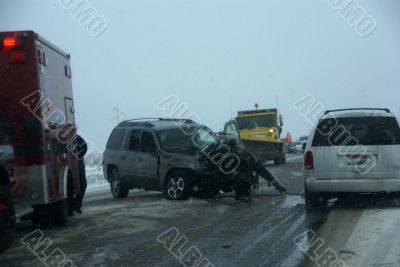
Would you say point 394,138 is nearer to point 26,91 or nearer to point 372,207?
point 372,207

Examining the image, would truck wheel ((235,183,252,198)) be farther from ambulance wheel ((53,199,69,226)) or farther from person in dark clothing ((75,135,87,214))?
ambulance wheel ((53,199,69,226))

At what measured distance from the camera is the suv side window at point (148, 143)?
13.5 meters

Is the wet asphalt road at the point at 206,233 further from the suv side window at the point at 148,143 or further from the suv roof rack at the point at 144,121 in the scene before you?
the suv roof rack at the point at 144,121

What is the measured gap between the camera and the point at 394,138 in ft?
34.2

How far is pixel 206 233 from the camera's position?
8656mm

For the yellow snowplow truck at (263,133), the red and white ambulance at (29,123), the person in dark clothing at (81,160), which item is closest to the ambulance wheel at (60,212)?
the red and white ambulance at (29,123)

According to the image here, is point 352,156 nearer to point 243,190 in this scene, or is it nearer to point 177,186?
point 243,190

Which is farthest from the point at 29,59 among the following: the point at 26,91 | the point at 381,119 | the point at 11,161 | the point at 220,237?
the point at 381,119

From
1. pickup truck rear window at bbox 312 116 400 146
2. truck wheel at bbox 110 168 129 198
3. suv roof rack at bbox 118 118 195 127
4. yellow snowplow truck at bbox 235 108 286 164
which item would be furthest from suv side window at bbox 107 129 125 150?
yellow snowplow truck at bbox 235 108 286 164

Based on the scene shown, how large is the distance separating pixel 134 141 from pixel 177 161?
1801mm

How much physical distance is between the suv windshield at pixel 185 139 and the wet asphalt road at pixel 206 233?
4.07 feet

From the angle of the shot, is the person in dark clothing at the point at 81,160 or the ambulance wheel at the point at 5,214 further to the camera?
the person in dark clothing at the point at 81,160

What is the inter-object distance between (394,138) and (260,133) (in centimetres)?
1690

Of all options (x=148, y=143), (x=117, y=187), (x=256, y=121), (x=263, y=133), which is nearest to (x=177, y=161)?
(x=148, y=143)
